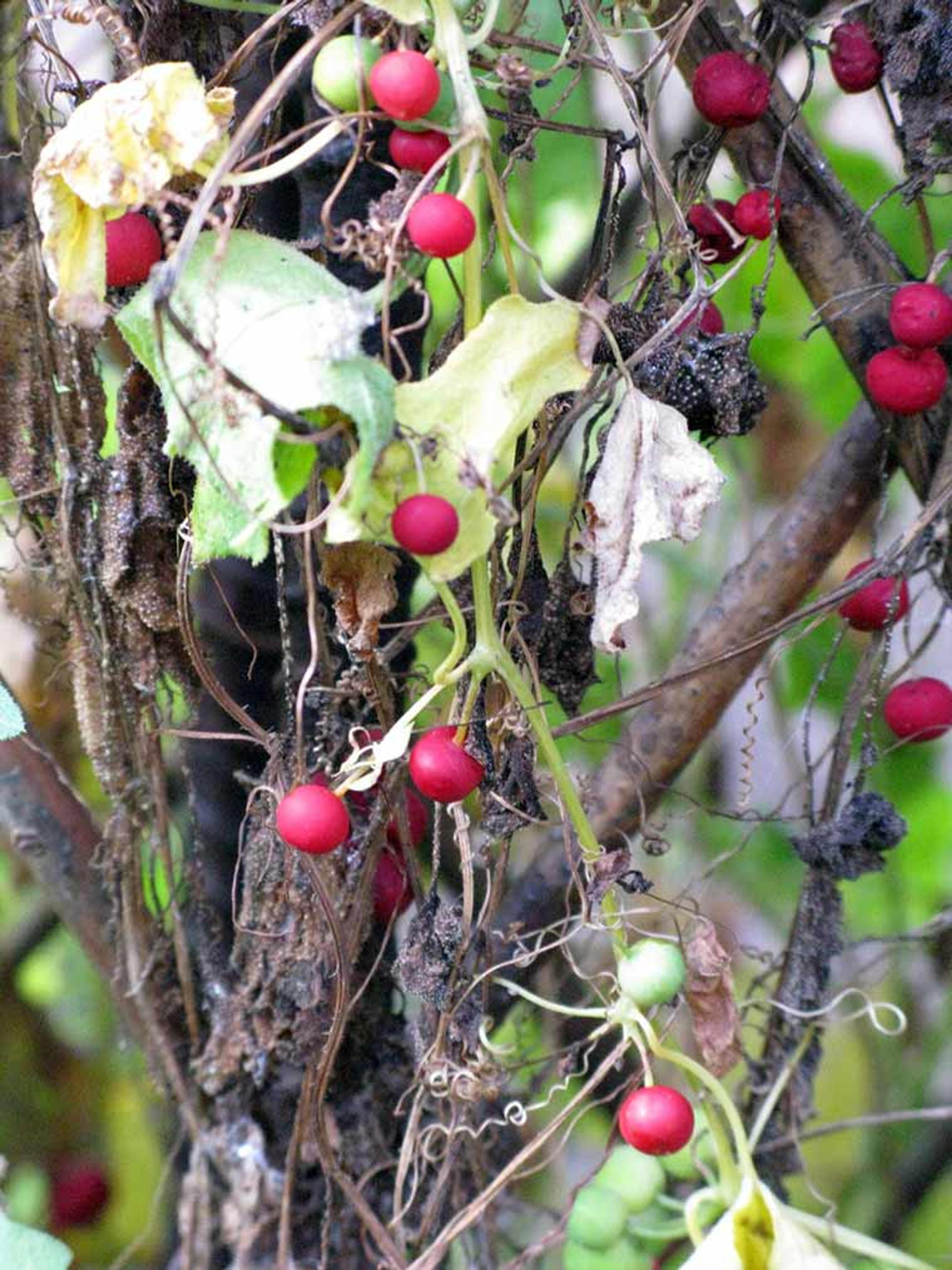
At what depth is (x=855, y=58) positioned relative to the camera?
1.81 ft

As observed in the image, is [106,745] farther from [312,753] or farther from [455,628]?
[455,628]

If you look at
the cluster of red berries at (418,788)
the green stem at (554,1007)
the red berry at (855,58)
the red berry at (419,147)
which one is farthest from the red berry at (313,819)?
the red berry at (855,58)

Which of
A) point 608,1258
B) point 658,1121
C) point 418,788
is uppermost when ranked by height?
point 418,788

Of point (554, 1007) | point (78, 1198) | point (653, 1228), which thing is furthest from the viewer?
point (78, 1198)

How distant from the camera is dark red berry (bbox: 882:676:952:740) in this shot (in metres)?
0.66

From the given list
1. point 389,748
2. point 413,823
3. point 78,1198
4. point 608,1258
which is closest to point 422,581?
point 413,823

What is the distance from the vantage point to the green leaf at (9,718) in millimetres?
522

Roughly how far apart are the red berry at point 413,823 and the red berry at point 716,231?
0.88 feet

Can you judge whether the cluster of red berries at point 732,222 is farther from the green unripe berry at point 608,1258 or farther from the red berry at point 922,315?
the green unripe berry at point 608,1258

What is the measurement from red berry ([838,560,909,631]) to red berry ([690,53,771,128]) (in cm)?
20

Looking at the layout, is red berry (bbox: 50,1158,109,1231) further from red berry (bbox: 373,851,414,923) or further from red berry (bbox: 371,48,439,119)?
red berry (bbox: 371,48,439,119)

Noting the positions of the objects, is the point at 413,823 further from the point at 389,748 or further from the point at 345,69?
the point at 345,69

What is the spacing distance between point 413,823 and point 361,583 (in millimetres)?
203

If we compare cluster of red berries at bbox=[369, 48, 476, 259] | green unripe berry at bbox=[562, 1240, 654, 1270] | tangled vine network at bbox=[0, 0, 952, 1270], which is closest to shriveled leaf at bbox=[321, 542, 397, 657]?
tangled vine network at bbox=[0, 0, 952, 1270]
